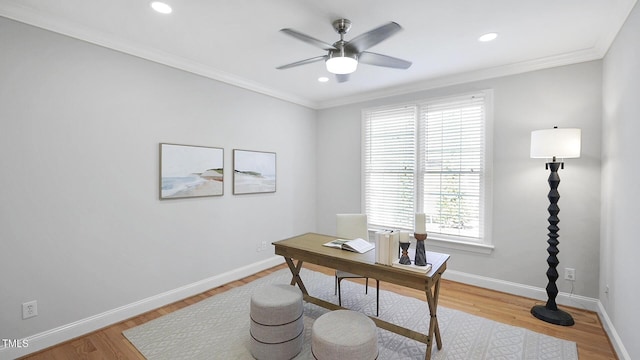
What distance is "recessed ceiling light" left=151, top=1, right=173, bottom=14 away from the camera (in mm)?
2092

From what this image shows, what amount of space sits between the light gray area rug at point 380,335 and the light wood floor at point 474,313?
0.10 meters

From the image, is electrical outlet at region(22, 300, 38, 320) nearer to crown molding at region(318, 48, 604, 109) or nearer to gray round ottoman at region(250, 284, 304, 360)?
gray round ottoman at region(250, 284, 304, 360)

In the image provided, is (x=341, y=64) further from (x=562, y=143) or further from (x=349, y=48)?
(x=562, y=143)

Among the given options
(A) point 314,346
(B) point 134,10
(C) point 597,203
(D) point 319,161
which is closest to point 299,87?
(D) point 319,161

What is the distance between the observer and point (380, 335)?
2475 mm

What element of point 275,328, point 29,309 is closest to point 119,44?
point 29,309

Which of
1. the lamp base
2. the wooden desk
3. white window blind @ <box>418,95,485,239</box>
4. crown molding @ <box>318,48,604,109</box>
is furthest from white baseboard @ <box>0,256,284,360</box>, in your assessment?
the lamp base

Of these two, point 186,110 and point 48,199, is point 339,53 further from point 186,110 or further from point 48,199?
point 48,199

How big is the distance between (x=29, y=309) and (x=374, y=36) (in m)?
3.43

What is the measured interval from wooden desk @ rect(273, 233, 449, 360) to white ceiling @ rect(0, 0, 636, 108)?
6.49 ft

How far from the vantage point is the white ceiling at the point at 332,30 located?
→ 2111 mm

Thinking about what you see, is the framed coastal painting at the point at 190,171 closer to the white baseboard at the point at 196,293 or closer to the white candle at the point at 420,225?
the white baseboard at the point at 196,293

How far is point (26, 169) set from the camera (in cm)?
221

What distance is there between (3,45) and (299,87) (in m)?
Answer: 2.95
